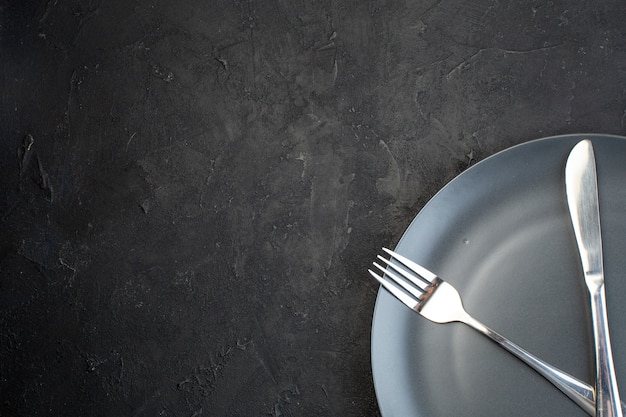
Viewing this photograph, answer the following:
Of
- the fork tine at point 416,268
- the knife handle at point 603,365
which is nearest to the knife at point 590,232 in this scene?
the knife handle at point 603,365

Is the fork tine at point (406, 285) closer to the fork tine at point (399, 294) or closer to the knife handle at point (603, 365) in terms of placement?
the fork tine at point (399, 294)

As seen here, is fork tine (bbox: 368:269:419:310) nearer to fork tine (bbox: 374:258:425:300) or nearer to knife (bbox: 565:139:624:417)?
fork tine (bbox: 374:258:425:300)

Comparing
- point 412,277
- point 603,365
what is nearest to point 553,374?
point 603,365

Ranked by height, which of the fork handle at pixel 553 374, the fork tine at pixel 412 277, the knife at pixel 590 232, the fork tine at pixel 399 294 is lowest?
the fork handle at pixel 553 374

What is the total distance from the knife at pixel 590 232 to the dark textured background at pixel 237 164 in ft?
0.23

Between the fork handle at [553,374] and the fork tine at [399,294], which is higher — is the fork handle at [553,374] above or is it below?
below

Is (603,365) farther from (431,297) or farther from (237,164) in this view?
(237,164)

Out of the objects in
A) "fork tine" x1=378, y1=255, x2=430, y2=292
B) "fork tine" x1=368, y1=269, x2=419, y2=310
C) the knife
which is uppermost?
the knife

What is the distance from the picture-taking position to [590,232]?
0.59m

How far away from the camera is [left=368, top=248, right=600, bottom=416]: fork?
1.93 ft

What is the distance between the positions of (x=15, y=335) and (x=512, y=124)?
0.55m

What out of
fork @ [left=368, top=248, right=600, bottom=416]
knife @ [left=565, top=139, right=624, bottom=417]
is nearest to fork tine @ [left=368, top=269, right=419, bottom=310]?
fork @ [left=368, top=248, right=600, bottom=416]

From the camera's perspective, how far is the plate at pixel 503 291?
0.59 meters

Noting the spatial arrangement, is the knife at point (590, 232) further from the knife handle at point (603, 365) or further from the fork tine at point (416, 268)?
the fork tine at point (416, 268)
